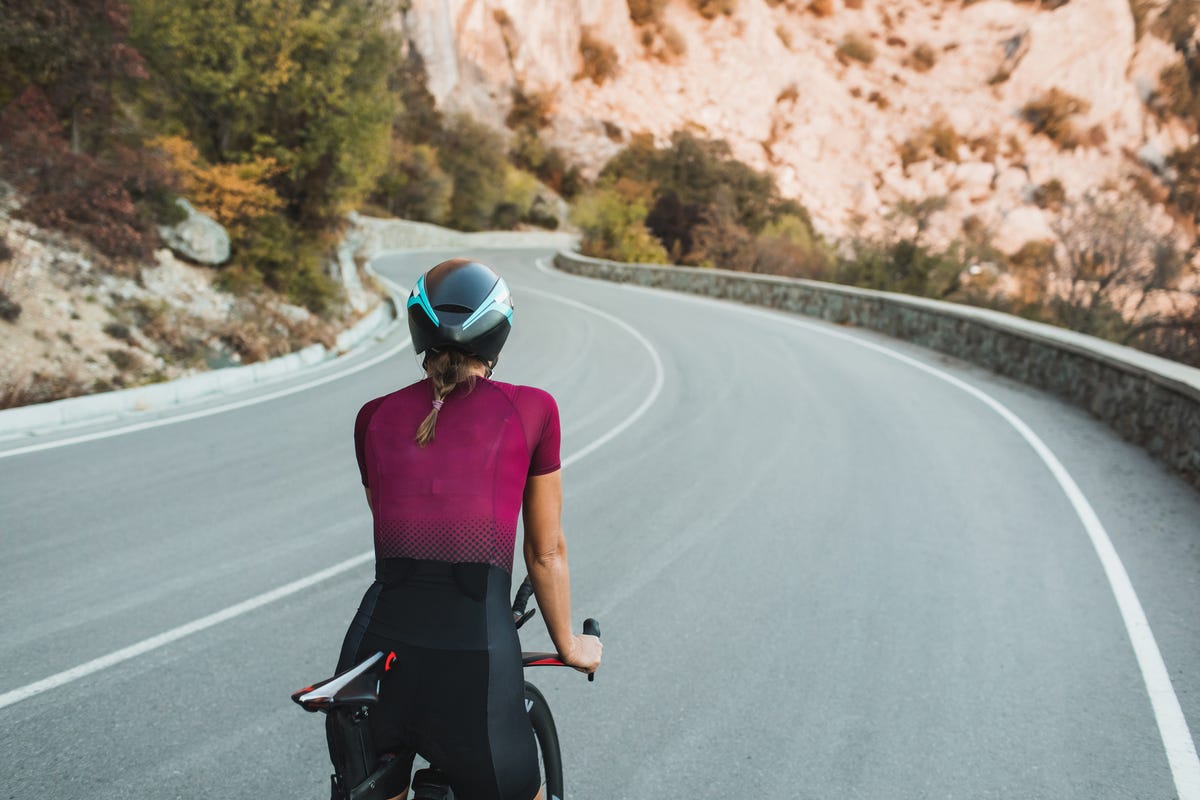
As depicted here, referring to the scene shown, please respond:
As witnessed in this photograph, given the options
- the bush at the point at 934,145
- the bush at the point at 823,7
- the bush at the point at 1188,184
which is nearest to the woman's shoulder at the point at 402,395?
the bush at the point at 934,145

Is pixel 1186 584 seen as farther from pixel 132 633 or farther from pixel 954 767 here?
pixel 132 633

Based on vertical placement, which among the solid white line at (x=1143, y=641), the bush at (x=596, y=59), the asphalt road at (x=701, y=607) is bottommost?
the asphalt road at (x=701, y=607)

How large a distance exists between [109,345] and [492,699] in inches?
443

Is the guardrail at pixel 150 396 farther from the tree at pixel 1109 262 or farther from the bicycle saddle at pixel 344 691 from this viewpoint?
the tree at pixel 1109 262

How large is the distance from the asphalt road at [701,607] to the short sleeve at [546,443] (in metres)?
1.91

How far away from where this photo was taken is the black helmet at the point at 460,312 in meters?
1.80

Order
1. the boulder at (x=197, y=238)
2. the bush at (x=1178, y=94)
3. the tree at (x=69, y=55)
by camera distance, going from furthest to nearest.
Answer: the bush at (x=1178, y=94) < the boulder at (x=197, y=238) < the tree at (x=69, y=55)

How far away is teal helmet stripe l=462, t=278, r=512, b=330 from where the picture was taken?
5.97 ft

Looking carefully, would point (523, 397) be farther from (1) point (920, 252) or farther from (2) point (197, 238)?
(1) point (920, 252)

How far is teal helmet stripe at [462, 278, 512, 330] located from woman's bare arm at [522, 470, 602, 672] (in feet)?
1.34

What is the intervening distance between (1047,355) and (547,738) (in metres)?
12.5

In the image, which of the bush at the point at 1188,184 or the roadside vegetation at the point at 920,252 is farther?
the bush at the point at 1188,184

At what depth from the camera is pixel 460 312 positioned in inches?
71.8

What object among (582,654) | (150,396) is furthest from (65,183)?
(582,654)
